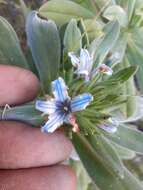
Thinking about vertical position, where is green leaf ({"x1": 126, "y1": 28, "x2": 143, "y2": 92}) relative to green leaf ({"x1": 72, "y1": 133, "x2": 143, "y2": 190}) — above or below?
above

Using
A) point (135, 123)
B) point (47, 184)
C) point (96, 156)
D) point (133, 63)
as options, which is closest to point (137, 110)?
point (133, 63)

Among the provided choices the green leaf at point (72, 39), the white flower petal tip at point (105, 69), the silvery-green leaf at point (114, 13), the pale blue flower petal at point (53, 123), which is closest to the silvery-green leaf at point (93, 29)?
the silvery-green leaf at point (114, 13)

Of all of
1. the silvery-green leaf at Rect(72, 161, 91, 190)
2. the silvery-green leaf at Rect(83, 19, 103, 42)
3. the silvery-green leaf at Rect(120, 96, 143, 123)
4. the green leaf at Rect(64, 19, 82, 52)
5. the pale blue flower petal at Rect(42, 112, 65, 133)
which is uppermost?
the green leaf at Rect(64, 19, 82, 52)

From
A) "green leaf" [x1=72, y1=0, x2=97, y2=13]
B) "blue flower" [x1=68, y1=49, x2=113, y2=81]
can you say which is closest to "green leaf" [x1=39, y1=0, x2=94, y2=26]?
"green leaf" [x1=72, y1=0, x2=97, y2=13]

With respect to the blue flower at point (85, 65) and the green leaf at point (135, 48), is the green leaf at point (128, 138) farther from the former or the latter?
the green leaf at point (135, 48)

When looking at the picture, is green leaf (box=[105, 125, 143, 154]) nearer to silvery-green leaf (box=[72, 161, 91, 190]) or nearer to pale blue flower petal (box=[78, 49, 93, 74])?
pale blue flower petal (box=[78, 49, 93, 74])

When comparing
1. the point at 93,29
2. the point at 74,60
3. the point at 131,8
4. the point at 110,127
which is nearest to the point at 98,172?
the point at 110,127
